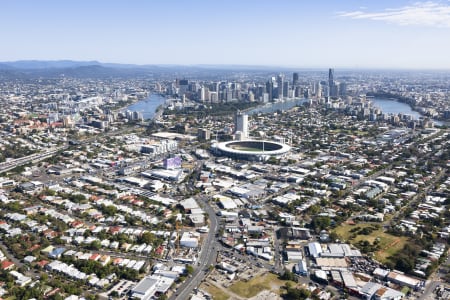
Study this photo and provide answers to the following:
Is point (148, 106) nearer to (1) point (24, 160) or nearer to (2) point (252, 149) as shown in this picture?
(2) point (252, 149)

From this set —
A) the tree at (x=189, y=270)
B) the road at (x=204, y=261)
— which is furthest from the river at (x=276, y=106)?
the tree at (x=189, y=270)

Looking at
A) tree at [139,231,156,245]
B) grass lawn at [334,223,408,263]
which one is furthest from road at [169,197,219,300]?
grass lawn at [334,223,408,263]

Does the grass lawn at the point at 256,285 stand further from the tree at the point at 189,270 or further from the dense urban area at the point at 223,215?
the tree at the point at 189,270

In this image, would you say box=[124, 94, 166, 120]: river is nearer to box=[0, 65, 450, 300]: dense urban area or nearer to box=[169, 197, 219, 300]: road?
box=[0, 65, 450, 300]: dense urban area

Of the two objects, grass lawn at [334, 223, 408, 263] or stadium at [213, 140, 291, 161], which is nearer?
grass lawn at [334, 223, 408, 263]

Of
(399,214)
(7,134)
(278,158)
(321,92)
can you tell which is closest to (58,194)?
(278,158)

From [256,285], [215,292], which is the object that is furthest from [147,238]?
[256,285]
